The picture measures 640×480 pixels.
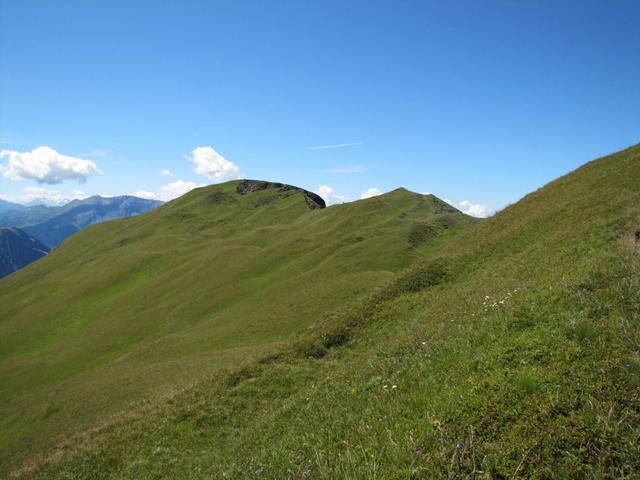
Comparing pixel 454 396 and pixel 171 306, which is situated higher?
pixel 454 396

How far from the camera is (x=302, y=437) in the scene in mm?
12188

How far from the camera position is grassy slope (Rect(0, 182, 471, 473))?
3891 cm

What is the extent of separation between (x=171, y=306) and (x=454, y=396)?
2767 inches

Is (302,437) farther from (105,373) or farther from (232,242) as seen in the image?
(232,242)

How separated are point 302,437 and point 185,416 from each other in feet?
46.7

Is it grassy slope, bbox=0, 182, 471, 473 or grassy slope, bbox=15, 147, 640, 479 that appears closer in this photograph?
grassy slope, bbox=15, 147, 640, 479

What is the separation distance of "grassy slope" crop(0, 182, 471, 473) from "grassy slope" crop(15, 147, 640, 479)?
7962 mm

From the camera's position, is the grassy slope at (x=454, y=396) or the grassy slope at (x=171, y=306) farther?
the grassy slope at (x=171, y=306)

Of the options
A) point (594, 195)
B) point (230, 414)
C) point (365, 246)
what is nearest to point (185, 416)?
point (230, 414)

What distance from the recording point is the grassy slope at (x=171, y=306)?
38906 mm

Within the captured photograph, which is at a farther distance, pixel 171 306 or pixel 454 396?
pixel 171 306

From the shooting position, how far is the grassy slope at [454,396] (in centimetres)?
768

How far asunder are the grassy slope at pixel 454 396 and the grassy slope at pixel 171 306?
796 cm

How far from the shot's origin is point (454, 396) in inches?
377
